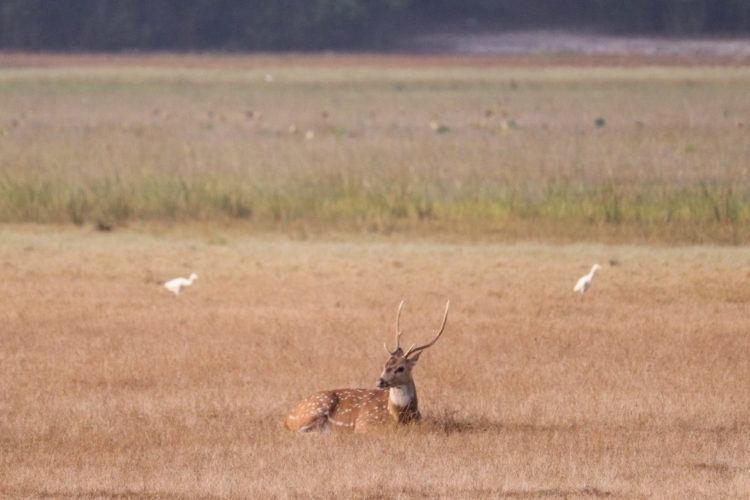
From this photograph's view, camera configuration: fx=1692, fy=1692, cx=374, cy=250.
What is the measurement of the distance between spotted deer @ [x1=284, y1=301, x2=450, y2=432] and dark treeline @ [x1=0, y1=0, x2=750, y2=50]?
56662mm

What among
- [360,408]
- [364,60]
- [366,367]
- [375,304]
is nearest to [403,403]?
[360,408]

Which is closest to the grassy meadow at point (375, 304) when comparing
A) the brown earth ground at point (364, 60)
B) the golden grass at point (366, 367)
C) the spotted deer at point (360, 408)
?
the golden grass at point (366, 367)

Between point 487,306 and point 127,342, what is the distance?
11.7 ft

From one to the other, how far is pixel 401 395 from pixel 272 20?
60.0 m

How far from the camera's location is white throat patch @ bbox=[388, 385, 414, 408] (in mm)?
9750

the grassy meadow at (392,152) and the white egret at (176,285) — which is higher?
the white egret at (176,285)

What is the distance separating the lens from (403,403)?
9797 millimetres

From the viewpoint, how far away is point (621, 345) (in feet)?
43.5

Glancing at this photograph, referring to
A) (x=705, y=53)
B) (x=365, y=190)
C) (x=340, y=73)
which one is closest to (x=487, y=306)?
(x=365, y=190)

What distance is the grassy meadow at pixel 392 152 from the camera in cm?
2153

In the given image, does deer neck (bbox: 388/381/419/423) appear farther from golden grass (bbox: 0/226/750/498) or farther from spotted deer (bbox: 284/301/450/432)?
golden grass (bbox: 0/226/750/498)

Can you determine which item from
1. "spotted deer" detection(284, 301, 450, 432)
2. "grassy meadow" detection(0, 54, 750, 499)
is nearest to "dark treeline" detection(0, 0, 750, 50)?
"grassy meadow" detection(0, 54, 750, 499)

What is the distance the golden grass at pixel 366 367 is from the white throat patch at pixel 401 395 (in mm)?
191

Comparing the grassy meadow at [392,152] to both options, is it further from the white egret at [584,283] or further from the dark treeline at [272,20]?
the dark treeline at [272,20]
